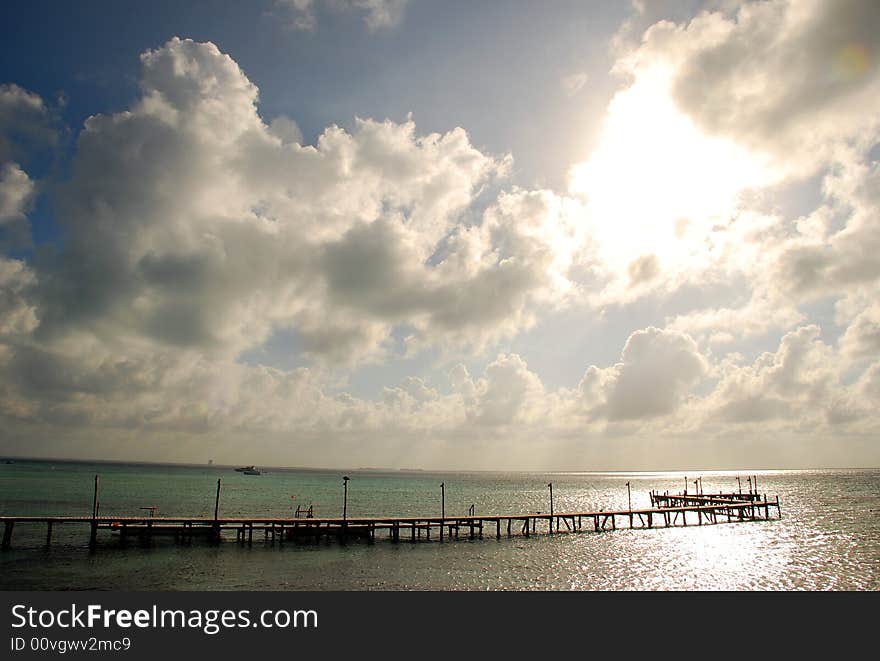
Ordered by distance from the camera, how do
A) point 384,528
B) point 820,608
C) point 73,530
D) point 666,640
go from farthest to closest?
point 384,528
point 73,530
point 820,608
point 666,640

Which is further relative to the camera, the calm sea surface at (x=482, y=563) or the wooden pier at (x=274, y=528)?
the wooden pier at (x=274, y=528)

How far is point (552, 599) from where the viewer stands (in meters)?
27.7

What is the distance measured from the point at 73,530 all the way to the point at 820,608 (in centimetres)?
5832

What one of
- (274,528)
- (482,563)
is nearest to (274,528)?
(274,528)

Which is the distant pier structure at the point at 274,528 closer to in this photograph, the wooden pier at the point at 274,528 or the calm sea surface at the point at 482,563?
the wooden pier at the point at 274,528

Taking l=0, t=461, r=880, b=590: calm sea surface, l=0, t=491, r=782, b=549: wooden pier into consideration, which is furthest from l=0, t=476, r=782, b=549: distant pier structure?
l=0, t=461, r=880, b=590: calm sea surface

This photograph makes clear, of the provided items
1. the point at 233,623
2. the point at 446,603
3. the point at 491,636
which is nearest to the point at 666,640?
the point at 491,636

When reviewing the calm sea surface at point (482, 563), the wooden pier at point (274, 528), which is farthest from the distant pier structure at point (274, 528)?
the calm sea surface at point (482, 563)

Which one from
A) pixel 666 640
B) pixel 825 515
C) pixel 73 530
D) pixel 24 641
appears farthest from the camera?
pixel 825 515

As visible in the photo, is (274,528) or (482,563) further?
(274,528)

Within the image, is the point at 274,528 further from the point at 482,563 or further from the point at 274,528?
the point at 482,563

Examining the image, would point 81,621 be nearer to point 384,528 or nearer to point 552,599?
point 552,599

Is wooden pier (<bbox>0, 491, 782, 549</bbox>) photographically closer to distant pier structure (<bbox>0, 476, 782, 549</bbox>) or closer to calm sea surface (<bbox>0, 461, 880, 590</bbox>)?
distant pier structure (<bbox>0, 476, 782, 549</bbox>)

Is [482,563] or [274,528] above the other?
[274,528]
